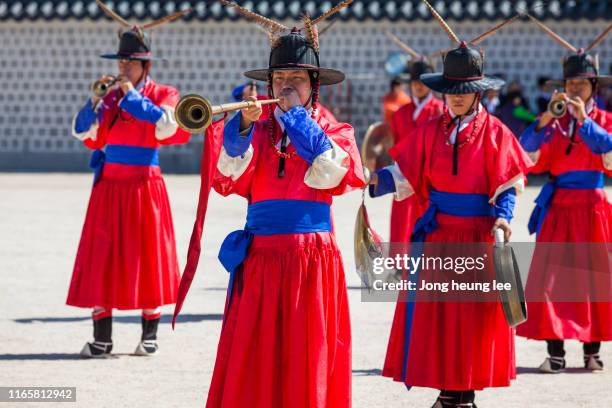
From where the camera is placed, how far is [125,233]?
24.6ft

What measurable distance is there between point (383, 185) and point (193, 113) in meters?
1.87

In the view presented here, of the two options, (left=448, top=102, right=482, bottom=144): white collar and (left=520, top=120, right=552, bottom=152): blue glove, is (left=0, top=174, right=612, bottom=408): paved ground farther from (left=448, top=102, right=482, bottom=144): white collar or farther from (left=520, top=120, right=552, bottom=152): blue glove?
(left=448, top=102, right=482, bottom=144): white collar

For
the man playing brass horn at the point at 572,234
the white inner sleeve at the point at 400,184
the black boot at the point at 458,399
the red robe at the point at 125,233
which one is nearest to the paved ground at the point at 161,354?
the man playing brass horn at the point at 572,234

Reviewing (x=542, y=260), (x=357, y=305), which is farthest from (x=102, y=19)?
(x=542, y=260)

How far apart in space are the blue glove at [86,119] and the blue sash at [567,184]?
2661 mm

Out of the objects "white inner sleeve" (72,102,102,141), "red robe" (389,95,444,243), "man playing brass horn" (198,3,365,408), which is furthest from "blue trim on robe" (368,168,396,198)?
"red robe" (389,95,444,243)

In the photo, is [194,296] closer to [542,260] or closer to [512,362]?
[542,260]

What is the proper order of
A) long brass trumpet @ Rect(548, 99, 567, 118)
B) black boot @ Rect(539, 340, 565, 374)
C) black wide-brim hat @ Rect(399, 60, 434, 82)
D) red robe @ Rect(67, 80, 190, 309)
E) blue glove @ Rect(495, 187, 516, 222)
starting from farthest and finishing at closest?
black wide-brim hat @ Rect(399, 60, 434, 82) < red robe @ Rect(67, 80, 190, 309) < black boot @ Rect(539, 340, 565, 374) < long brass trumpet @ Rect(548, 99, 567, 118) < blue glove @ Rect(495, 187, 516, 222)

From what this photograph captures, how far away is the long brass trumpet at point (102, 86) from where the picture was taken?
7.32 meters

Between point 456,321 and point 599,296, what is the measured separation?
1872 mm

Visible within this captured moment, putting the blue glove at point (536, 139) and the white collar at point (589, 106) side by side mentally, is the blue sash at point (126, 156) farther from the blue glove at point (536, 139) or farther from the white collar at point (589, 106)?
the white collar at point (589, 106)

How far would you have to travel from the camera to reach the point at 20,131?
23141 millimetres

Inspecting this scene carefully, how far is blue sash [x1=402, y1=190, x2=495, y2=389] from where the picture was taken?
575 cm

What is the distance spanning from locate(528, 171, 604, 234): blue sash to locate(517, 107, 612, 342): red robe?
0.09ft
